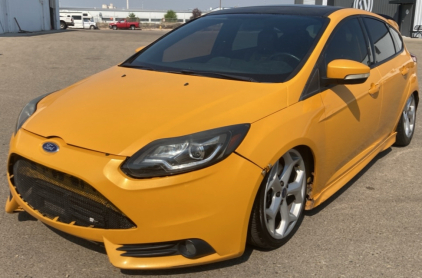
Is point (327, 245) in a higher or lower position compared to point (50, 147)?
lower

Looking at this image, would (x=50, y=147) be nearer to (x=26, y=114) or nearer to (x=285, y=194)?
(x=26, y=114)

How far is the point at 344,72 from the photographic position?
324 centimetres

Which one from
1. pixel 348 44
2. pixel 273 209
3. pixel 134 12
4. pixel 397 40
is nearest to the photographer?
pixel 273 209

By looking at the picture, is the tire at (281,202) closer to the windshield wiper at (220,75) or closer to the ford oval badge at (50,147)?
the windshield wiper at (220,75)

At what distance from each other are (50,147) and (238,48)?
1.77m

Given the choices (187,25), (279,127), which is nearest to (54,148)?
(279,127)

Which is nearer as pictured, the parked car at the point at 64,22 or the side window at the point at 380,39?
the side window at the point at 380,39

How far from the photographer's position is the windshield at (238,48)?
Answer: 11.2ft

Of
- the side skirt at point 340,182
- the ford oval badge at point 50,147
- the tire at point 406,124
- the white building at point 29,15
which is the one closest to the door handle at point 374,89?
the side skirt at point 340,182

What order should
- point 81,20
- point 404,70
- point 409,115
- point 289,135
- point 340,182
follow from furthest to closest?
Answer: point 81,20 → point 409,115 → point 404,70 → point 340,182 → point 289,135

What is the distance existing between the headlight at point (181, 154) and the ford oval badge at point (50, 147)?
19.0 inches

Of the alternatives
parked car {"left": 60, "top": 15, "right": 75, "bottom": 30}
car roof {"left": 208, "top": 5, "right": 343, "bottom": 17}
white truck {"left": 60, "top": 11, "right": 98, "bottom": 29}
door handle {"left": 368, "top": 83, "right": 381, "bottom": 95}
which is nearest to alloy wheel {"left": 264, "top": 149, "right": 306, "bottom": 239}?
door handle {"left": 368, "top": 83, "right": 381, "bottom": 95}

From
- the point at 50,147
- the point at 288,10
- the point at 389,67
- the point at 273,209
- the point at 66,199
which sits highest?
the point at 288,10

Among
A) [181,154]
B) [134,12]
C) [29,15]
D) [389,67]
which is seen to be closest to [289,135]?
[181,154]
